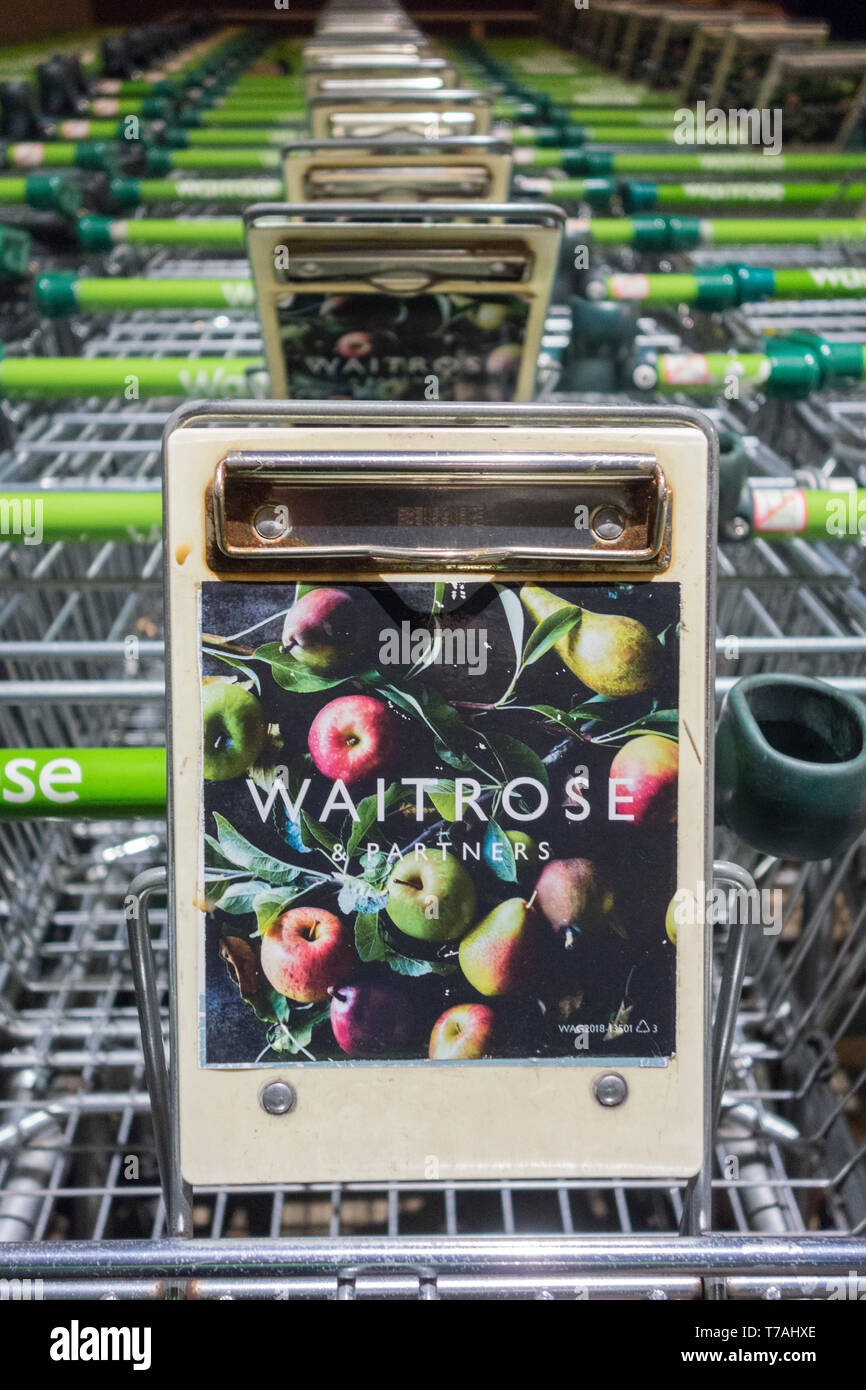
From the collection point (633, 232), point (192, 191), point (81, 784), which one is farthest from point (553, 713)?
point (192, 191)

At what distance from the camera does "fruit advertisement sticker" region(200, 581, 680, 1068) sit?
767 millimetres

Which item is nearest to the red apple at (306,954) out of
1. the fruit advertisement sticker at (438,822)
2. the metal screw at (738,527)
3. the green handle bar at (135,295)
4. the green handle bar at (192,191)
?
the fruit advertisement sticker at (438,822)

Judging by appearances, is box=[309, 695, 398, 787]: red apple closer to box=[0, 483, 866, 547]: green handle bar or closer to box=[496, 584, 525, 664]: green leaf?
box=[496, 584, 525, 664]: green leaf

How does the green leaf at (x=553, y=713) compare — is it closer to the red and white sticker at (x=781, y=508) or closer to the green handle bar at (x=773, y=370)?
the red and white sticker at (x=781, y=508)

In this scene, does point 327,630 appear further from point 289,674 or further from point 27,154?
point 27,154

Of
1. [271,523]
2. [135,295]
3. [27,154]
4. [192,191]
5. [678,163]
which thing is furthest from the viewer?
[678,163]

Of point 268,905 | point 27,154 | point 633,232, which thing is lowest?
point 268,905

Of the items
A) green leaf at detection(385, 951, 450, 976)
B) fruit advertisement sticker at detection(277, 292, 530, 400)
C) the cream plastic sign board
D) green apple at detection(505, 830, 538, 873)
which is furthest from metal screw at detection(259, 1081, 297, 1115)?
fruit advertisement sticker at detection(277, 292, 530, 400)

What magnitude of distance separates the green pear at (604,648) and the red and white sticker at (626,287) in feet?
4.06

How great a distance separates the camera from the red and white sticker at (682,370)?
1.63 metres

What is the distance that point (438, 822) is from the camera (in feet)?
2.58

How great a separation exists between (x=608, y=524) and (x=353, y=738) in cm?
20
